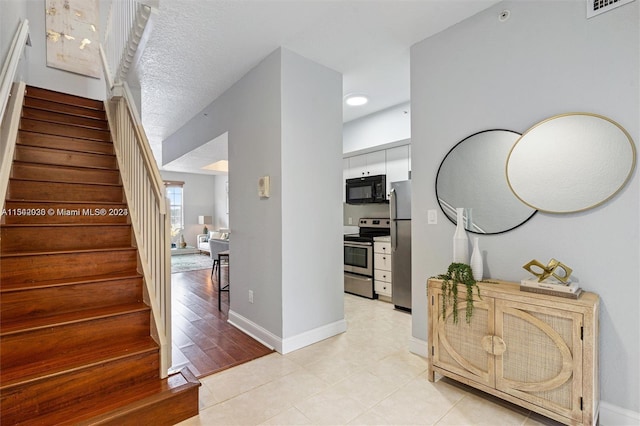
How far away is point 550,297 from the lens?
5.43 feet

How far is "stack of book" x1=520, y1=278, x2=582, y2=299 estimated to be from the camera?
1.64 m

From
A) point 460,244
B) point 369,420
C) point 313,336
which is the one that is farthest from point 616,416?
point 313,336

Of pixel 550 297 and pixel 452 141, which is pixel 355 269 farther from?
pixel 550 297

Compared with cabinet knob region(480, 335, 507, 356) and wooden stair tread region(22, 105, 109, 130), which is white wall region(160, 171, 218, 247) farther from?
cabinet knob region(480, 335, 507, 356)

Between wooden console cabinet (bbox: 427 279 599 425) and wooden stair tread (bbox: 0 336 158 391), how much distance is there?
78.3 inches

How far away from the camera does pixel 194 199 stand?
34.7 ft

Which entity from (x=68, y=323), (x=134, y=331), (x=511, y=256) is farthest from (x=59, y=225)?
(x=511, y=256)

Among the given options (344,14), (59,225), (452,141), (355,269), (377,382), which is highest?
(344,14)

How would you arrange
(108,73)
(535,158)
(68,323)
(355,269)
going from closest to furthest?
(68,323) → (535,158) → (108,73) → (355,269)

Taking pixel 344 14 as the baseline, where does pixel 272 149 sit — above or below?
below

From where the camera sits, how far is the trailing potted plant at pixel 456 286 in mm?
1941

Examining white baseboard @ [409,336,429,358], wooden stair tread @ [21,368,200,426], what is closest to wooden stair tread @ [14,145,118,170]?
wooden stair tread @ [21,368,200,426]

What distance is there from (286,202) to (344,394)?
155cm

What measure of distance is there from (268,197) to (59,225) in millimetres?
1650
